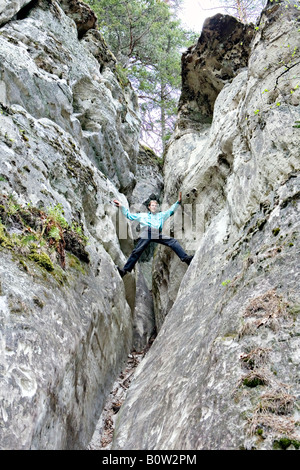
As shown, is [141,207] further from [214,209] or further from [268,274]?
[268,274]

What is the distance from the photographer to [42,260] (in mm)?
5129

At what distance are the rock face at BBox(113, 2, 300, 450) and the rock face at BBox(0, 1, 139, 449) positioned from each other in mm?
1135

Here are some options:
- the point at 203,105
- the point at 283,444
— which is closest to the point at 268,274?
the point at 283,444

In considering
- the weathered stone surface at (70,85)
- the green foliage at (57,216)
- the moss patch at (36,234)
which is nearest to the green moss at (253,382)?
the moss patch at (36,234)

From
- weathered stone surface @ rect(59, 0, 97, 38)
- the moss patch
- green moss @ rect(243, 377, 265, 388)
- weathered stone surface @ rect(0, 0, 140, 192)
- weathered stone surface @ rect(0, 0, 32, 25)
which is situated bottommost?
green moss @ rect(243, 377, 265, 388)

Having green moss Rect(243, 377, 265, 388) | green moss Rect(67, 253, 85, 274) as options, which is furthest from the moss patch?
green moss Rect(243, 377, 265, 388)

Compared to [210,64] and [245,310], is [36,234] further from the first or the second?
[210,64]

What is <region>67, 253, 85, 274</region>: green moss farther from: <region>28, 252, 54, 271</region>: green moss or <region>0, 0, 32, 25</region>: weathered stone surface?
<region>0, 0, 32, 25</region>: weathered stone surface

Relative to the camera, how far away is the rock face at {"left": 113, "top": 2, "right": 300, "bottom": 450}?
9.48 ft

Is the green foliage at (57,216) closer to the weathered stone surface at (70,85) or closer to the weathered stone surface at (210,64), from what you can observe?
the weathered stone surface at (70,85)

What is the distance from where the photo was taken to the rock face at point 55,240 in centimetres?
366

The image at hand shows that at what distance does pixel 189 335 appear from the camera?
5285 mm

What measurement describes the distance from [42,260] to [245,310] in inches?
121

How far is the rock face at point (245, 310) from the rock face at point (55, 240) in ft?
3.72
